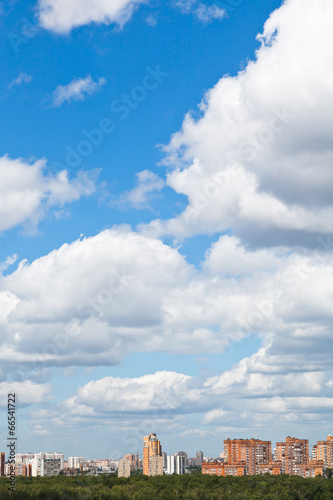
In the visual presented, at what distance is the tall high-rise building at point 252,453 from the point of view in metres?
141

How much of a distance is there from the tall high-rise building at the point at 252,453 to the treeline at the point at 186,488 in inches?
1400

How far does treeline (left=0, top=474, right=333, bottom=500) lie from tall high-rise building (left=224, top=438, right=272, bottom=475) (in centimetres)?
3556

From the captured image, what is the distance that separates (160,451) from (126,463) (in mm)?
13254

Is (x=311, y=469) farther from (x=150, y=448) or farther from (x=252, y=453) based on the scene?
(x=150, y=448)

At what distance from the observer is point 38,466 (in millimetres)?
148125

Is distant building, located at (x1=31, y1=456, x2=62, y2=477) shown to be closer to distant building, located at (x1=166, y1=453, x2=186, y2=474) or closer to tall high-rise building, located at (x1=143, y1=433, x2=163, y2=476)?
tall high-rise building, located at (x1=143, y1=433, x2=163, y2=476)

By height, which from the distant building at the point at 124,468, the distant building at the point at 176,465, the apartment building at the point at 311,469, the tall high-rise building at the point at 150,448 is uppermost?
the tall high-rise building at the point at 150,448

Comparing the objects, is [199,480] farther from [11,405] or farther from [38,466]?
[11,405]

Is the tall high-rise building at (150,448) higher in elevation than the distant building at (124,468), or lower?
higher

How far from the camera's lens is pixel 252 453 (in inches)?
5620

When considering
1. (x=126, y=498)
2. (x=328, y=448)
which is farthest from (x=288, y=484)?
(x=328, y=448)

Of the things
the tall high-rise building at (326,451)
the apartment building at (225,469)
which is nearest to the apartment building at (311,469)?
the apartment building at (225,469)

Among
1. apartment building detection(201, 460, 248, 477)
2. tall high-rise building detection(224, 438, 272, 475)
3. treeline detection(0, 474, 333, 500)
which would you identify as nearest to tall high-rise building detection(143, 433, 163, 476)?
apartment building detection(201, 460, 248, 477)

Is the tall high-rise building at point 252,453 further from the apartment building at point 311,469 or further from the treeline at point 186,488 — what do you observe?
the treeline at point 186,488
